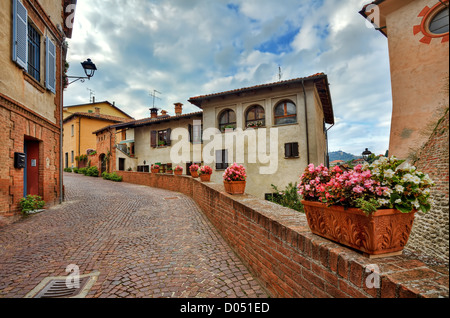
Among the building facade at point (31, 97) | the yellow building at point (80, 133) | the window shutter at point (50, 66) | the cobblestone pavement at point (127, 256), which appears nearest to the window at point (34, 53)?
the building facade at point (31, 97)

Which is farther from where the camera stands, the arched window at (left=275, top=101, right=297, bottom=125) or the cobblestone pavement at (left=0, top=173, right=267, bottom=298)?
the arched window at (left=275, top=101, right=297, bottom=125)

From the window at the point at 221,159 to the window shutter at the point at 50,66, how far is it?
389 inches

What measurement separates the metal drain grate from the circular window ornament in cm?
900

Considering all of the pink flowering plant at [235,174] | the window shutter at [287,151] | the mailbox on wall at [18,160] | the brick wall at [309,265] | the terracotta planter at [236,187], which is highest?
the window shutter at [287,151]

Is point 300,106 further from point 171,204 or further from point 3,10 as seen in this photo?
point 3,10

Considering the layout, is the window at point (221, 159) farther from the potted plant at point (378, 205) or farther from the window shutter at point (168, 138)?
the potted plant at point (378, 205)

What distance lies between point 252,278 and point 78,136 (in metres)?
33.4

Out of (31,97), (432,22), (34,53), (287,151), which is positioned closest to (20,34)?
(34,53)

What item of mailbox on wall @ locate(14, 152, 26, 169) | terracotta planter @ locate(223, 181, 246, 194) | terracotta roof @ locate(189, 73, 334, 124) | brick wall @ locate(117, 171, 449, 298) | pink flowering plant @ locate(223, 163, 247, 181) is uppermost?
terracotta roof @ locate(189, 73, 334, 124)

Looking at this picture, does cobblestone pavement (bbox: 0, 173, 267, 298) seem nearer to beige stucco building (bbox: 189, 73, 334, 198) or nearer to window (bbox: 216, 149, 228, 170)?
beige stucco building (bbox: 189, 73, 334, 198)

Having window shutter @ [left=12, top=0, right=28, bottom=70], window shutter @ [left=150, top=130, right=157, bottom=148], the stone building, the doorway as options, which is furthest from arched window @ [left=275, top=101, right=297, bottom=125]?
window shutter @ [left=150, top=130, right=157, bottom=148]

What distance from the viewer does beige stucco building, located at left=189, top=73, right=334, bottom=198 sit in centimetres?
1326

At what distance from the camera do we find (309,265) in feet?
6.66

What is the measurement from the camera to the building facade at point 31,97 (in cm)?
610
